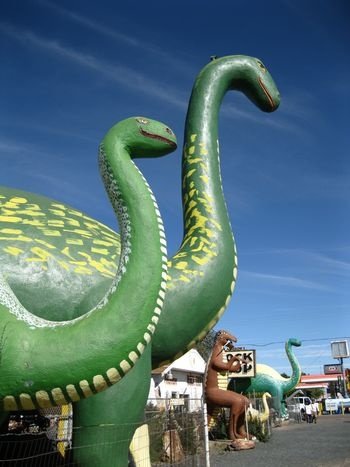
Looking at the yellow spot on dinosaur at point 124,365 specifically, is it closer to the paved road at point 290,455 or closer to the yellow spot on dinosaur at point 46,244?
the yellow spot on dinosaur at point 46,244

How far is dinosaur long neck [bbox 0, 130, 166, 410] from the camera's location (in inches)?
102

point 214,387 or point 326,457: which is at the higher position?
point 214,387

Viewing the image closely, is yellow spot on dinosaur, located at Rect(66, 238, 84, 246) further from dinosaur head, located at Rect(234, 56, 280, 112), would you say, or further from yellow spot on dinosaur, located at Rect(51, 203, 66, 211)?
dinosaur head, located at Rect(234, 56, 280, 112)

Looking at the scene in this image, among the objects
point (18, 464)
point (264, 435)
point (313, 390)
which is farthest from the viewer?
point (313, 390)

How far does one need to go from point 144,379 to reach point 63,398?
145 cm

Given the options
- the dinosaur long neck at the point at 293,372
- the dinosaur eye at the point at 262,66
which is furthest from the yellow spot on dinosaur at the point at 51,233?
the dinosaur long neck at the point at 293,372

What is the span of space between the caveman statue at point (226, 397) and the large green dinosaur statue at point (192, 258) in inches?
335

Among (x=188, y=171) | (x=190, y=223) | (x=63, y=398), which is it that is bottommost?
(x=63, y=398)

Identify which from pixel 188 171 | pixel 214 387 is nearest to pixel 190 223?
pixel 188 171

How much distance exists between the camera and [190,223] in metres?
5.24

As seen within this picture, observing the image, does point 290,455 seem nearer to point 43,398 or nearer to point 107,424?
point 107,424

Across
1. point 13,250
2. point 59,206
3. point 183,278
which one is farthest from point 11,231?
point 183,278

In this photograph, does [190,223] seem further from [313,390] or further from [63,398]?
[313,390]

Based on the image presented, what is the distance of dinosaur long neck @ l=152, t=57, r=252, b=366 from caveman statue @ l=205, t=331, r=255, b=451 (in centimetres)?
879
